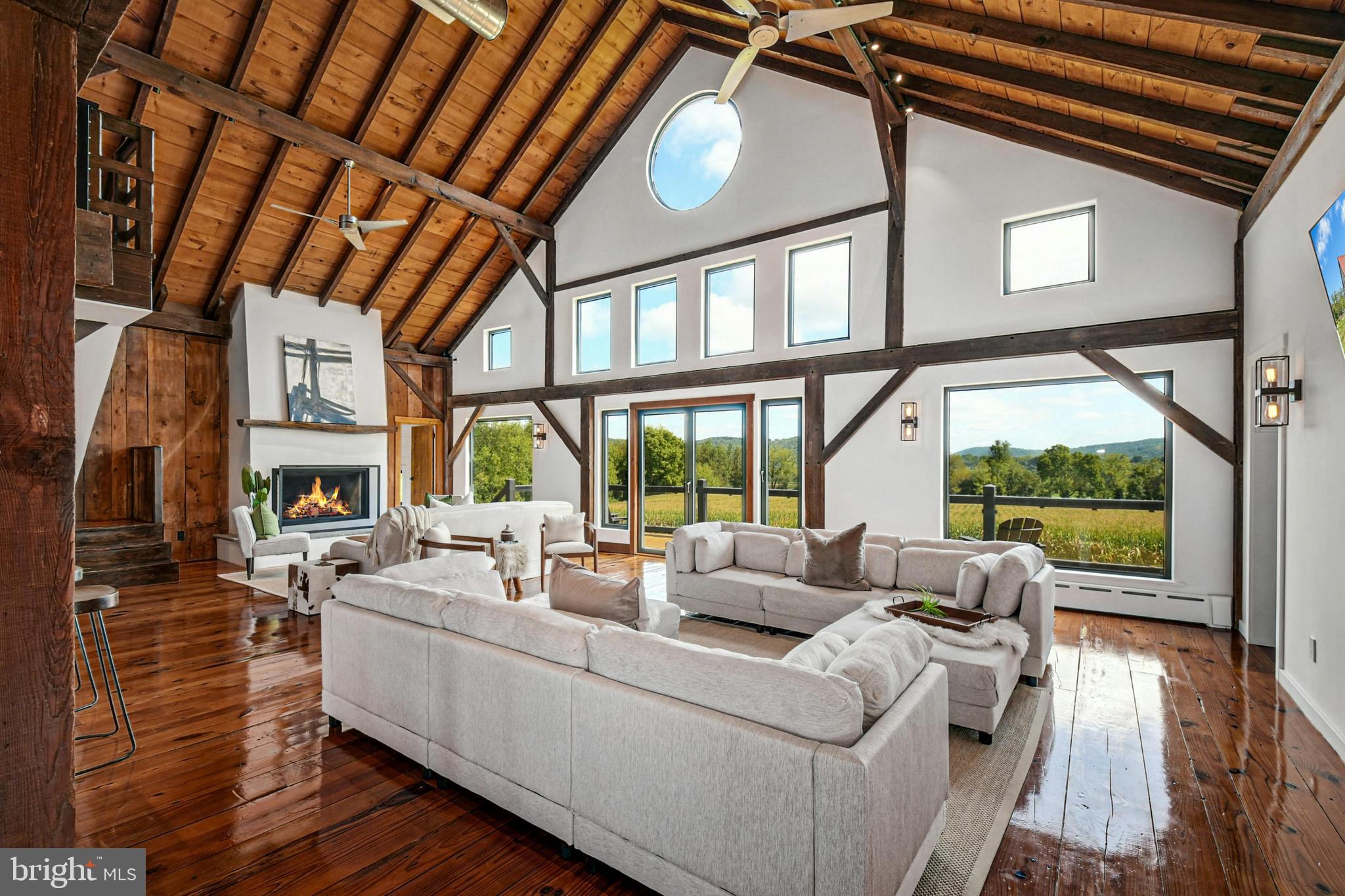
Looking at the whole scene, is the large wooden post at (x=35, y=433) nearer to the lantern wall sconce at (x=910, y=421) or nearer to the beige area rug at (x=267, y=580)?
the beige area rug at (x=267, y=580)

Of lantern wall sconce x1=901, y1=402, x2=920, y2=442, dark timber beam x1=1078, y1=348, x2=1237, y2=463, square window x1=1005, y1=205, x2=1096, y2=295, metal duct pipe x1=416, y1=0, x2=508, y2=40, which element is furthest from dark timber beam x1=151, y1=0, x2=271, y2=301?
dark timber beam x1=1078, y1=348, x2=1237, y2=463

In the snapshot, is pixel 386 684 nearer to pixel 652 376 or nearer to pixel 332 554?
pixel 332 554

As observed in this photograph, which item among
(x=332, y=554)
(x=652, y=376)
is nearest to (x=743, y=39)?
(x=652, y=376)

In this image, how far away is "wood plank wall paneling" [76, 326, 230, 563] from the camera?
25.0 feet

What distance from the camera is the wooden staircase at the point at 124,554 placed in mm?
6344

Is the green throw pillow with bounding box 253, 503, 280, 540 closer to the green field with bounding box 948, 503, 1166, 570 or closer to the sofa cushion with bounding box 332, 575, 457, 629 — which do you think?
the sofa cushion with bounding box 332, 575, 457, 629

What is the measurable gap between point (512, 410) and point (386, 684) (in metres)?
8.00

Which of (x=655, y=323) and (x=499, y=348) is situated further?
(x=499, y=348)

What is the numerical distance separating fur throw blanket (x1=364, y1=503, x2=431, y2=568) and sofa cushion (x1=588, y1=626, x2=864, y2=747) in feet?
12.8

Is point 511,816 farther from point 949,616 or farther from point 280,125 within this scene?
point 280,125

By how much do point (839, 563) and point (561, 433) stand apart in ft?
19.3

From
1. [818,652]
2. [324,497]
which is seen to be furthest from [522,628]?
[324,497]

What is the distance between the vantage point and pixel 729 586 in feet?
16.4

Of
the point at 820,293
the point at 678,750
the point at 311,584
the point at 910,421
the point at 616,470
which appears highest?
the point at 820,293
